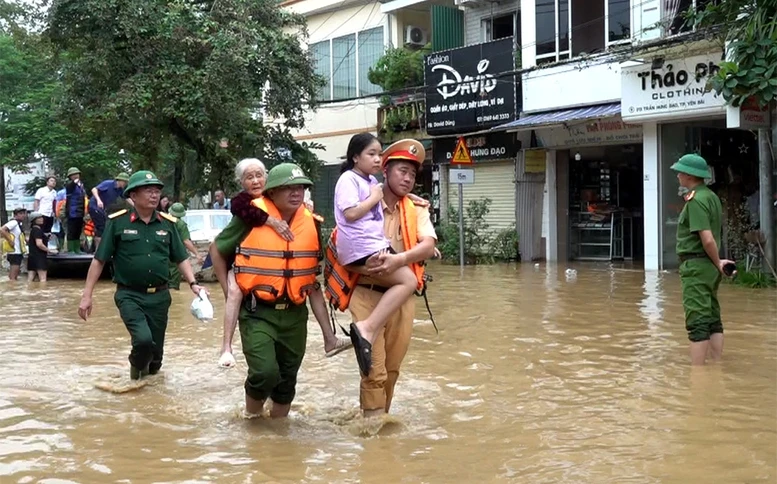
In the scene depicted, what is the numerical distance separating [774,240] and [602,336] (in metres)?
6.10

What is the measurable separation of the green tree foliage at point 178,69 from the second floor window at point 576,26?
5.42 m

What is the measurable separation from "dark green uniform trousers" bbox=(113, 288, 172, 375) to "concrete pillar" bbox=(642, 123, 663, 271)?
40.0 ft

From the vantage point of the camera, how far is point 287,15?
867 inches

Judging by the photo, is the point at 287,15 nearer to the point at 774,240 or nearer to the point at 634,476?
the point at 774,240

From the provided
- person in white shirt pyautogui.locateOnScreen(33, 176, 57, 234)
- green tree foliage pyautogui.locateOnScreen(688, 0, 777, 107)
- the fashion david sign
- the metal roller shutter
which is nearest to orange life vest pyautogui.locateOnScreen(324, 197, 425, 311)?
green tree foliage pyautogui.locateOnScreen(688, 0, 777, 107)

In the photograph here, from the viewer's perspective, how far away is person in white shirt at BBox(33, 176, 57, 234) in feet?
61.4

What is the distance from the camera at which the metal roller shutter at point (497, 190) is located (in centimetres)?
2148

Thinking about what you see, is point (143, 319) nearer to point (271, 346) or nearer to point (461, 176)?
point (271, 346)

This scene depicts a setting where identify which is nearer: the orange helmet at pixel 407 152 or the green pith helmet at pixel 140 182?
the orange helmet at pixel 407 152

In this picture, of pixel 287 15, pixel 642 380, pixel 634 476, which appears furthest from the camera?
pixel 287 15

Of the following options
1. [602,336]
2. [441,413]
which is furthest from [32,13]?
[441,413]

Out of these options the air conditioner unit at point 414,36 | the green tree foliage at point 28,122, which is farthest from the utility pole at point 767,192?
the green tree foliage at point 28,122

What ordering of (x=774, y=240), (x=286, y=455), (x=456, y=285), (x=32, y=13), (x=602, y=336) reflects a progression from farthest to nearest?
(x=32, y=13) < (x=456, y=285) < (x=774, y=240) < (x=602, y=336) < (x=286, y=455)

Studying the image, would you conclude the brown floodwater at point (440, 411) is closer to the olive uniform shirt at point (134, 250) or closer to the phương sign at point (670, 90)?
the olive uniform shirt at point (134, 250)
